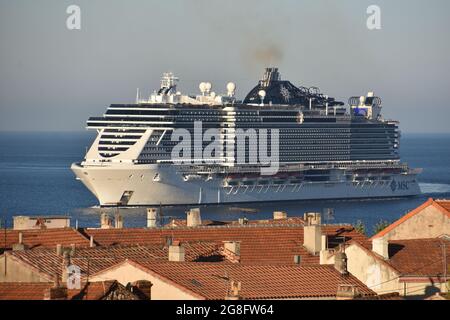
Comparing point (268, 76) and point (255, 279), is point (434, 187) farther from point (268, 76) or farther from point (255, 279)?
point (255, 279)

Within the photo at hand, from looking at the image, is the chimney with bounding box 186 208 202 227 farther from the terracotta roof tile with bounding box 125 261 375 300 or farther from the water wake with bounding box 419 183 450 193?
the water wake with bounding box 419 183 450 193

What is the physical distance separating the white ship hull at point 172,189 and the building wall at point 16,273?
76.2 m

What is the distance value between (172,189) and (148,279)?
89075mm

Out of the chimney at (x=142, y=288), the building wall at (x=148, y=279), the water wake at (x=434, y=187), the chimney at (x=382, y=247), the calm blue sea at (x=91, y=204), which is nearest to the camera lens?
the chimney at (x=142, y=288)

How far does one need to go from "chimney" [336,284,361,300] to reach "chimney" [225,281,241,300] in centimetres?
122

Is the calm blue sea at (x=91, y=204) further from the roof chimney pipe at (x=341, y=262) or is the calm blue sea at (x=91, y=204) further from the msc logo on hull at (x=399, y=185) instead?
the roof chimney pipe at (x=341, y=262)

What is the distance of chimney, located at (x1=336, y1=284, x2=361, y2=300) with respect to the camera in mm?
21531

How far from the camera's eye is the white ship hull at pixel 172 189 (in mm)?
109312

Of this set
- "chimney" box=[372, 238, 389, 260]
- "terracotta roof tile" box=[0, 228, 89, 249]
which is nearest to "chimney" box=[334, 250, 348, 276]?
"chimney" box=[372, 238, 389, 260]

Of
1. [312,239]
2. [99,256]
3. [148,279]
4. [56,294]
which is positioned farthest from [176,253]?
[56,294]

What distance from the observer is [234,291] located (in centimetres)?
2094

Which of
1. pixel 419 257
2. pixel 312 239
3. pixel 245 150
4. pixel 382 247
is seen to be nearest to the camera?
pixel 382 247

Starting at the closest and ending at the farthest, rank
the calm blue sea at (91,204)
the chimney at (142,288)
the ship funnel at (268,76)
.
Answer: the chimney at (142,288) → the calm blue sea at (91,204) → the ship funnel at (268,76)

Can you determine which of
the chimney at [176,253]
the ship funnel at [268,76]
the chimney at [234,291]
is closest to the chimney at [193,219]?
the chimney at [176,253]
